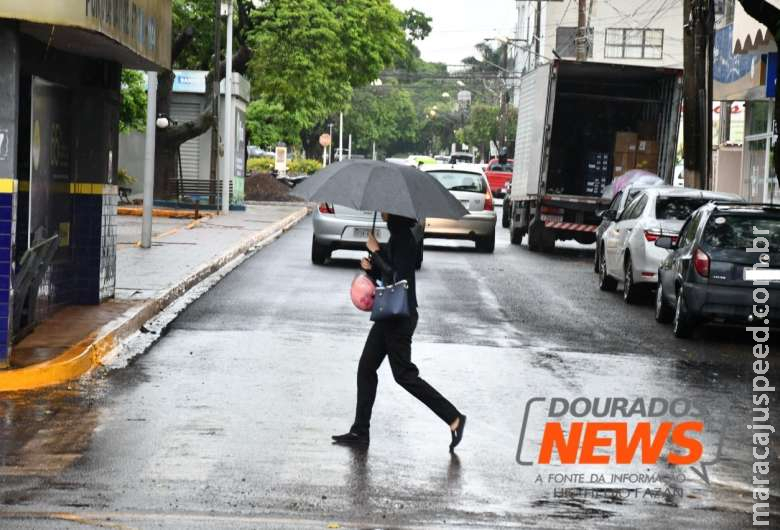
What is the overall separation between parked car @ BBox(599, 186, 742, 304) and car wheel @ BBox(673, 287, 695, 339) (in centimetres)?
312

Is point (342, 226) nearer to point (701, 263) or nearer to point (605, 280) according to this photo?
point (605, 280)

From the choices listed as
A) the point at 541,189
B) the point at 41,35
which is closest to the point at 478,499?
the point at 41,35

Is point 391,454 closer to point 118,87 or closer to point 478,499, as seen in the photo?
point 478,499

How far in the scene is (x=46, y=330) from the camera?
13562mm

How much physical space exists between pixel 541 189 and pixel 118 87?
13419 mm

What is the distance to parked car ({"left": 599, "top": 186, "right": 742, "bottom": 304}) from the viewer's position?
1908cm

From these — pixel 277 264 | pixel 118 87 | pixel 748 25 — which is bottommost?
pixel 277 264

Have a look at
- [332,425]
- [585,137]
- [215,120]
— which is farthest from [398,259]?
[215,120]

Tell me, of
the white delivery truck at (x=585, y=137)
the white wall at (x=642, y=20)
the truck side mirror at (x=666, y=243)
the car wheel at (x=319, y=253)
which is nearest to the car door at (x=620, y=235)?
the truck side mirror at (x=666, y=243)

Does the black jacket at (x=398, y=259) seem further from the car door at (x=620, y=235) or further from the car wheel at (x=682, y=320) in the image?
the car door at (x=620, y=235)

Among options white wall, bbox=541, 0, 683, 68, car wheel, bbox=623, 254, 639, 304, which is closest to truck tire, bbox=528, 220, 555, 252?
car wheel, bbox=623, 254, 639, 304

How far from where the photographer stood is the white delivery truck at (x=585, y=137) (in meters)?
28.3

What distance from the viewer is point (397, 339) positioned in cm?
919

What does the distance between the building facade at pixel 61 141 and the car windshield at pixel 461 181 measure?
12.5 meters
